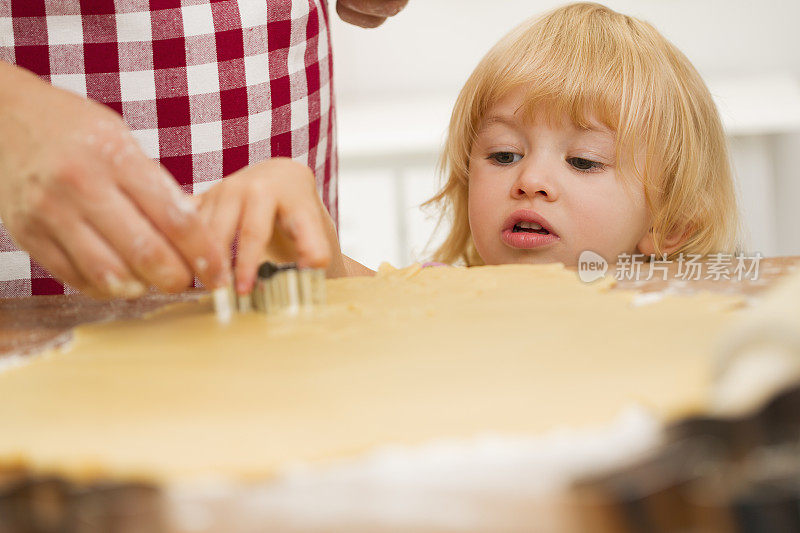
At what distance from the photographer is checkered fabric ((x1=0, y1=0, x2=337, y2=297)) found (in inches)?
45.9

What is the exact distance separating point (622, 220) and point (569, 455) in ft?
2.94

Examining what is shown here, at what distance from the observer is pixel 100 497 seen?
43 centimetres

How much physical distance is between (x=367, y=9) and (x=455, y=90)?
162cm

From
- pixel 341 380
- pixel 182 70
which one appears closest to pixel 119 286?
pixel 341 380

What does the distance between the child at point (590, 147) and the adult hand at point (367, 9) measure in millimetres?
182

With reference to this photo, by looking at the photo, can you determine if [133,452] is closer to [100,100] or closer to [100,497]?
[100,497]

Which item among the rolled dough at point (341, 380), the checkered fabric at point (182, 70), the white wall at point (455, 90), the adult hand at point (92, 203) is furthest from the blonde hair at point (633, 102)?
the white wall at point (455, 90)

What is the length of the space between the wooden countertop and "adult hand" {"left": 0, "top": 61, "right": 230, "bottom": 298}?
0.42 ft

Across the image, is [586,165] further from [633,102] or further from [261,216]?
[261,216]

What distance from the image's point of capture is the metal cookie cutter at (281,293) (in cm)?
80

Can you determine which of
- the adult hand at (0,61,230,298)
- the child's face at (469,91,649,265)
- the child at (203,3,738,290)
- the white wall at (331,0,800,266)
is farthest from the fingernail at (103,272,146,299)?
the white wall at (331,0,800,266)

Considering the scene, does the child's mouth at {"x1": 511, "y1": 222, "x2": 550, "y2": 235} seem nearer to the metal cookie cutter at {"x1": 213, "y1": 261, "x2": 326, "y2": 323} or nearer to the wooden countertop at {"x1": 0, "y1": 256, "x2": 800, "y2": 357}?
the wooden countertop at {"x1": 0, "y1": 256, "x2": 800, "y2": 357}

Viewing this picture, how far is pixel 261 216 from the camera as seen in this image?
0.76 metres

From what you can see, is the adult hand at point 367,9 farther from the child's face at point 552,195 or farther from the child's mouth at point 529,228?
the child's mouth at point 529,228
